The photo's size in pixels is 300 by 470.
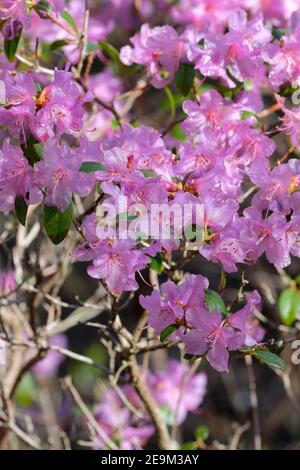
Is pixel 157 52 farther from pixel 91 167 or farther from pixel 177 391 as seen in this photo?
pixel 177 391

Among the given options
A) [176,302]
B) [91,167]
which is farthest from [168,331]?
[91,167]

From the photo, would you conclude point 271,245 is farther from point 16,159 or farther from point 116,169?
point 16,159

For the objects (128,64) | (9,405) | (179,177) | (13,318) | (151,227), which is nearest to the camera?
(151,227)

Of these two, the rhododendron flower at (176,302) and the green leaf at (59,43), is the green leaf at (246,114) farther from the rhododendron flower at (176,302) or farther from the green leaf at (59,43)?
the green leaf at (59,43)

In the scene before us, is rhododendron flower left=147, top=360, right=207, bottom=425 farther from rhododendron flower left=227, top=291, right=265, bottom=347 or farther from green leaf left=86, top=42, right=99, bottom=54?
rhododendron flower left=227, top=291, right=265, bottom=347

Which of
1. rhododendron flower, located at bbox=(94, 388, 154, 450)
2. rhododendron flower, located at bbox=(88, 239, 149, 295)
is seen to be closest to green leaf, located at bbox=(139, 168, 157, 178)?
rhododendron flower, located at bbox=(88, 239, 149, 295)
